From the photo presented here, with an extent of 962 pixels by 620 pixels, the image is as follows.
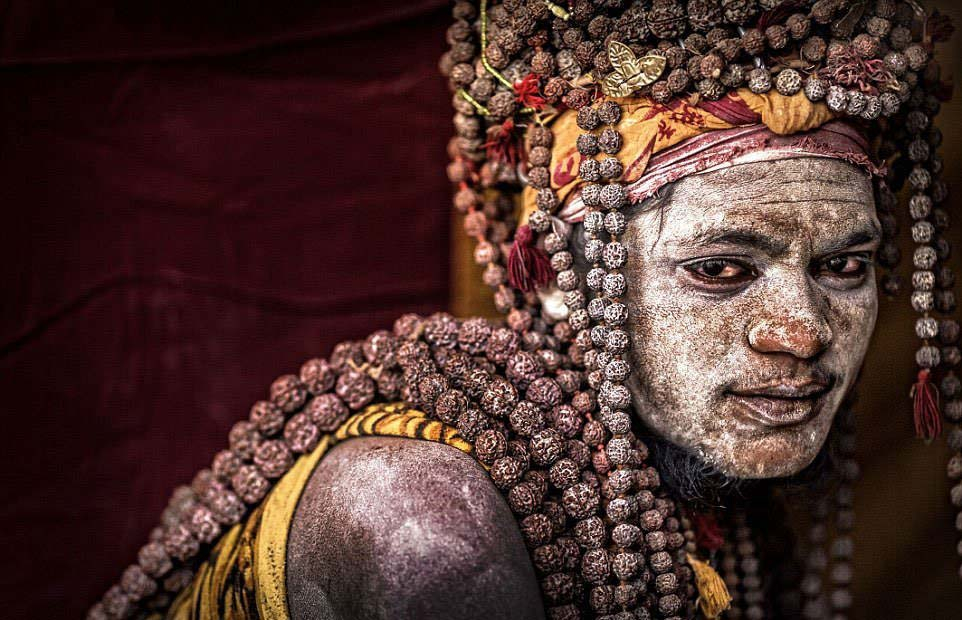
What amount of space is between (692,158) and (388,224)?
991 mm

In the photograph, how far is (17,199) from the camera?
1.66 metres

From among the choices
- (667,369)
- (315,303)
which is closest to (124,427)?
(315,303)

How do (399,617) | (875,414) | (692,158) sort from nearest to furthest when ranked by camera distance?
1. (399,617)
2. (692,158)
3. (875,414)

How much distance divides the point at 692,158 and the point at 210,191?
1.12m

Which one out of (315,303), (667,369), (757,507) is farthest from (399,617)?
(315,303)

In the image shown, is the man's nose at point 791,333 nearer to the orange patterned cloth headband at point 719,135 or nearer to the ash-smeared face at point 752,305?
the ash-smeared face at point 752,305

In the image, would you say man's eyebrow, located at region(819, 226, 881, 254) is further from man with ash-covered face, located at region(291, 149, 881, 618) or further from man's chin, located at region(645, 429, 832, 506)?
man's chin, located at region(645, 429, 832, 506)

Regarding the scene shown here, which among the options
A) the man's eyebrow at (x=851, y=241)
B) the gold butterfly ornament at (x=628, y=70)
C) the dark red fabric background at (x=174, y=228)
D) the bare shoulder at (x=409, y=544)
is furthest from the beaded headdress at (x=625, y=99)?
the dark red fabric background at (x=174, y=228)

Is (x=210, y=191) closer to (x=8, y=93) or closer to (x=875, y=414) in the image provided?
(x=8, y=93)

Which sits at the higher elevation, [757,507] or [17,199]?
[17,199]

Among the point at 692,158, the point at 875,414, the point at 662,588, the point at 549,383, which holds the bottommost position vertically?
the point at 662,588

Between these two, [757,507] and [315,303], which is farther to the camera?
[315,303]

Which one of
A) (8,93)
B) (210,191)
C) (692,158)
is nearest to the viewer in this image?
(692,158)

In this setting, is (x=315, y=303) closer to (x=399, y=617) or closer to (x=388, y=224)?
(x=388, y=224)
